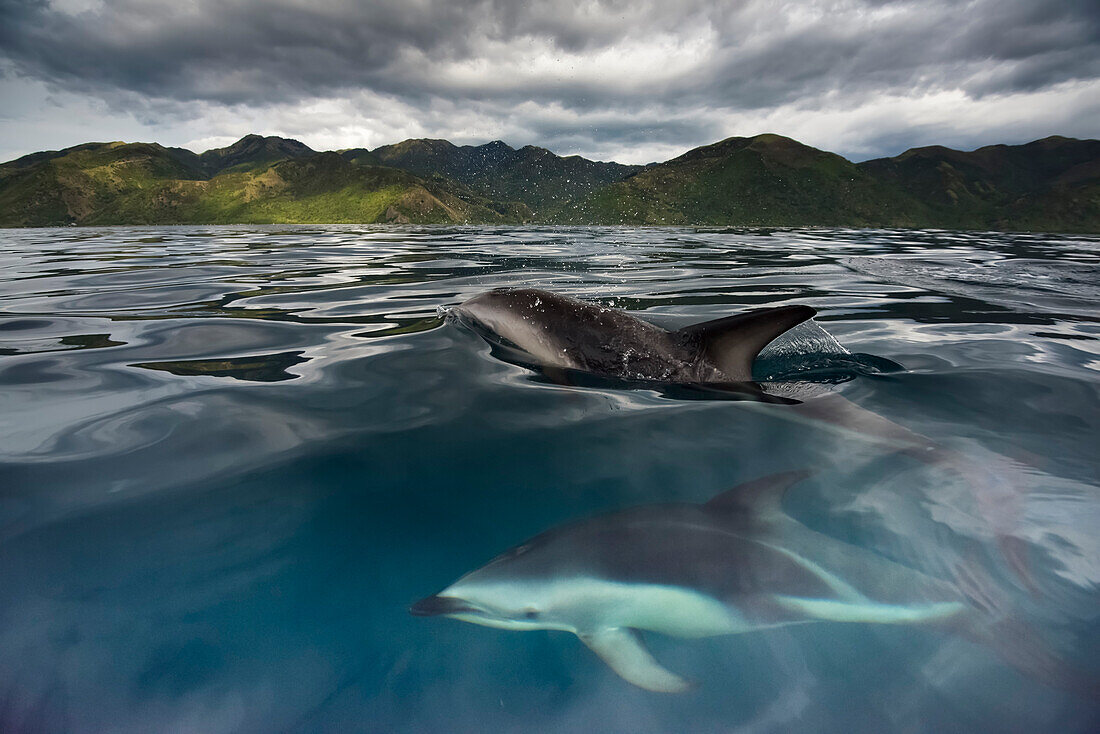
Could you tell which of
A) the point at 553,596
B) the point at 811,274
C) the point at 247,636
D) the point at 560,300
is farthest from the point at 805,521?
the point at 811,274

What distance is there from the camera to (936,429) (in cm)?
458

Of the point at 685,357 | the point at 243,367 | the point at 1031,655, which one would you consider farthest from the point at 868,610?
the point at 243,367

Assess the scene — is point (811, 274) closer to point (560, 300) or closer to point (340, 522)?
point (560, 300)

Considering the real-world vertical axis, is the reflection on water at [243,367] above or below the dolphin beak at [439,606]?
below

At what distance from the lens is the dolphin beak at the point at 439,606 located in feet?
7.92

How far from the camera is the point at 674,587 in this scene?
261 cm

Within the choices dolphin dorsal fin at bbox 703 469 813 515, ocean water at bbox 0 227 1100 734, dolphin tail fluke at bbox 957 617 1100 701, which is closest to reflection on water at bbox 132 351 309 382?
ocean water at bbox 0 227 1100 734

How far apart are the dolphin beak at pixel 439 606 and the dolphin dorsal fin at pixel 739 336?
13.6 ft

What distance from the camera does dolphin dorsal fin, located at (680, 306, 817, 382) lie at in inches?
215

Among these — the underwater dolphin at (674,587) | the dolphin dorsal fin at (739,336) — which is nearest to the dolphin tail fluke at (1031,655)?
the underwater dolphin at (674,587)

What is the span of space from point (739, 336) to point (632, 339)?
123 centimetres

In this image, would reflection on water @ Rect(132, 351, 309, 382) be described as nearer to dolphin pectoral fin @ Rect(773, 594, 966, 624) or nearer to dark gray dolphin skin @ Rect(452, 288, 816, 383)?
dark gray dolphin skin @ Rect(452, 288, 816, 383)

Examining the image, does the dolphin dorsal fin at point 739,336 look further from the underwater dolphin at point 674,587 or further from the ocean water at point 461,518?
the underwater dolphin at point 674,587

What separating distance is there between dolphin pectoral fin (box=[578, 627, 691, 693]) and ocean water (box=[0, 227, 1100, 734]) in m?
0.05
